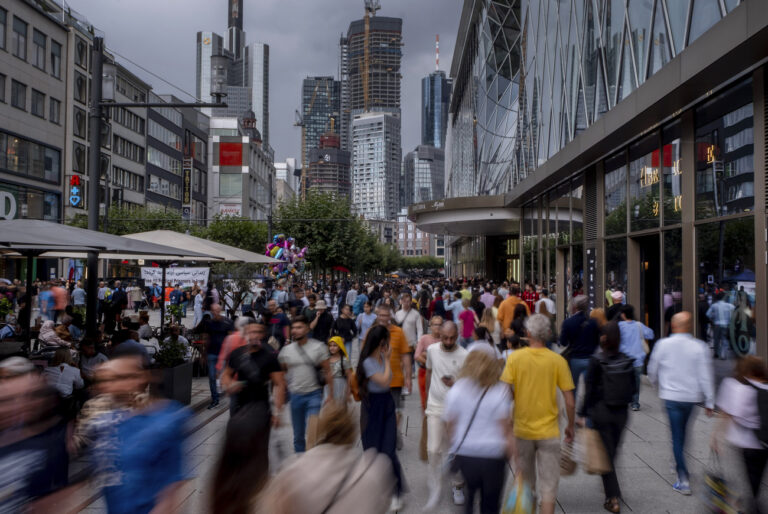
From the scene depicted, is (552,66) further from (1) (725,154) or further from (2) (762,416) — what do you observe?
(2) (762,416)

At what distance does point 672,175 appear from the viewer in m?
12.9

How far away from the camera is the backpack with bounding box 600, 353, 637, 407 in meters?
5.63

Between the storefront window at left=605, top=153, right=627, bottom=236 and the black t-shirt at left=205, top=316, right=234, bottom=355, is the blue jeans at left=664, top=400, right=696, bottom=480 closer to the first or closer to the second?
the black t-shirt at left=205, top=316, right=234, bottom=355

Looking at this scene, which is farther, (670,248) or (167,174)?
(167,174)

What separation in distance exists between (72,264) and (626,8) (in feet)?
131

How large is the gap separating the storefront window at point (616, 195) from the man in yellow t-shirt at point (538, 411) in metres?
→ 11.6

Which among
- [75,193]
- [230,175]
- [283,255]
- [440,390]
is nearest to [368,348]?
[440,390]

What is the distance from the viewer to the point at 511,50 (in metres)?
32.6

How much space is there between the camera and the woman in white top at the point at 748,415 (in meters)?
4.89

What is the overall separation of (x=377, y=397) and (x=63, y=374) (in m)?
3.72

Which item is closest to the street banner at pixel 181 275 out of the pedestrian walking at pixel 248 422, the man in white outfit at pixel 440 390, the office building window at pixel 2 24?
the pedestrian walking at pixel 248 422

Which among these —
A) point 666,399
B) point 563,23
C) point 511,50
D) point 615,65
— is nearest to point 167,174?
point 511,50

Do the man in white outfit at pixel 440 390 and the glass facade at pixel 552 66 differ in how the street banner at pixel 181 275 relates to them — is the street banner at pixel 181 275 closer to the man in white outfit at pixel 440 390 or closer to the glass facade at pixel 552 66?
the glass facade at pixel 552 66

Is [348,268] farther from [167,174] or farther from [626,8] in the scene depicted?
[626,8]
